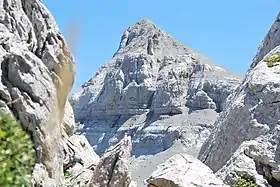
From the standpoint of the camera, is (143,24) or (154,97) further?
(143,24)

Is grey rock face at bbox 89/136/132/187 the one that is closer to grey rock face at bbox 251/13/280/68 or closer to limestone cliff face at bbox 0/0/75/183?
limestone cliff face at bbox 0/0/75/183

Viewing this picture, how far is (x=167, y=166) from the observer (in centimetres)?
1446

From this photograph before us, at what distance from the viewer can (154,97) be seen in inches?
5113

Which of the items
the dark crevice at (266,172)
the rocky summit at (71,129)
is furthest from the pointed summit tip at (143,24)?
the dark crevice at (266,172)

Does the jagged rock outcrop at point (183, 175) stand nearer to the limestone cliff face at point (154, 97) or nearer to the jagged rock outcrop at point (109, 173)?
the jagged rock outcrop at point (109, 173)

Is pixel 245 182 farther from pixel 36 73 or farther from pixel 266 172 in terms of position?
pixel 36 73

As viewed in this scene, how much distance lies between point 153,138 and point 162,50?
42.5 m

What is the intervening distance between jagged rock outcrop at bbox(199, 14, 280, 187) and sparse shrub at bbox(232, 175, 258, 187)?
4.7 inches

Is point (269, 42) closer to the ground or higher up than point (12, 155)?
higher up

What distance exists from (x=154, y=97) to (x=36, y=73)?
387ft

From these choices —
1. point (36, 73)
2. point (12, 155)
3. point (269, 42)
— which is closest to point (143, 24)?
point (269, 42)

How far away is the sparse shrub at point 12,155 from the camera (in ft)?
13.3

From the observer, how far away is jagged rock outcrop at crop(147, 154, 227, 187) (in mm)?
13469

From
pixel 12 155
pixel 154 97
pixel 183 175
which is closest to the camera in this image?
pixel 12 155
